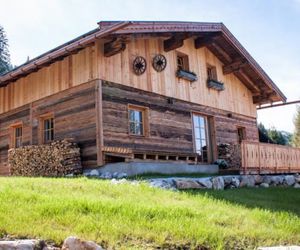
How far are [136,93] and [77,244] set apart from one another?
331 inches

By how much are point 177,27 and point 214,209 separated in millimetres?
7388

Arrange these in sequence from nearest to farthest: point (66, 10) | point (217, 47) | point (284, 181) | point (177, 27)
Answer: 1. point (66, 10)
2. point (177, 27)
3. point (284, 181)
4. point (217, 47)

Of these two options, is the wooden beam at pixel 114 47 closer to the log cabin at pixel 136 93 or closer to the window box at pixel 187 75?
the log cabin at pixel 136 93

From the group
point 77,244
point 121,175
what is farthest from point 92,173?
point 77,244

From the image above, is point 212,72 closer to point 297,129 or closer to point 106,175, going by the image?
point 106,175

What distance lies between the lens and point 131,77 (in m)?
11.8

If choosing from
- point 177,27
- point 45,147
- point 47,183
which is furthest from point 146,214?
point 177,27

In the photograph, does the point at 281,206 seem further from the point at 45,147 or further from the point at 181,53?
the point at 181,53

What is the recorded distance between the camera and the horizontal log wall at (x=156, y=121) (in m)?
10.9

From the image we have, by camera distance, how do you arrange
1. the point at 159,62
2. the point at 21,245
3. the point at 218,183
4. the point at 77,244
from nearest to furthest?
1. the point at 21,245
2. the point at 77,244
3. the point at 218,183
4. the point at 159,62

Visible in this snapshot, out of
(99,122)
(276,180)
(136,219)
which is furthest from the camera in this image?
(276,180)

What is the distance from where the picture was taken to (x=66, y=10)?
9.38m

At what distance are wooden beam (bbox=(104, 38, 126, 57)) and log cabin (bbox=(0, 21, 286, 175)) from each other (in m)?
0.03

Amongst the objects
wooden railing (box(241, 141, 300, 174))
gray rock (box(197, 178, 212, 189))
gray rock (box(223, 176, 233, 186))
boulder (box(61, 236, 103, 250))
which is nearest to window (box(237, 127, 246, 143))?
wooden railing (box(241, 141, 300, 174))
